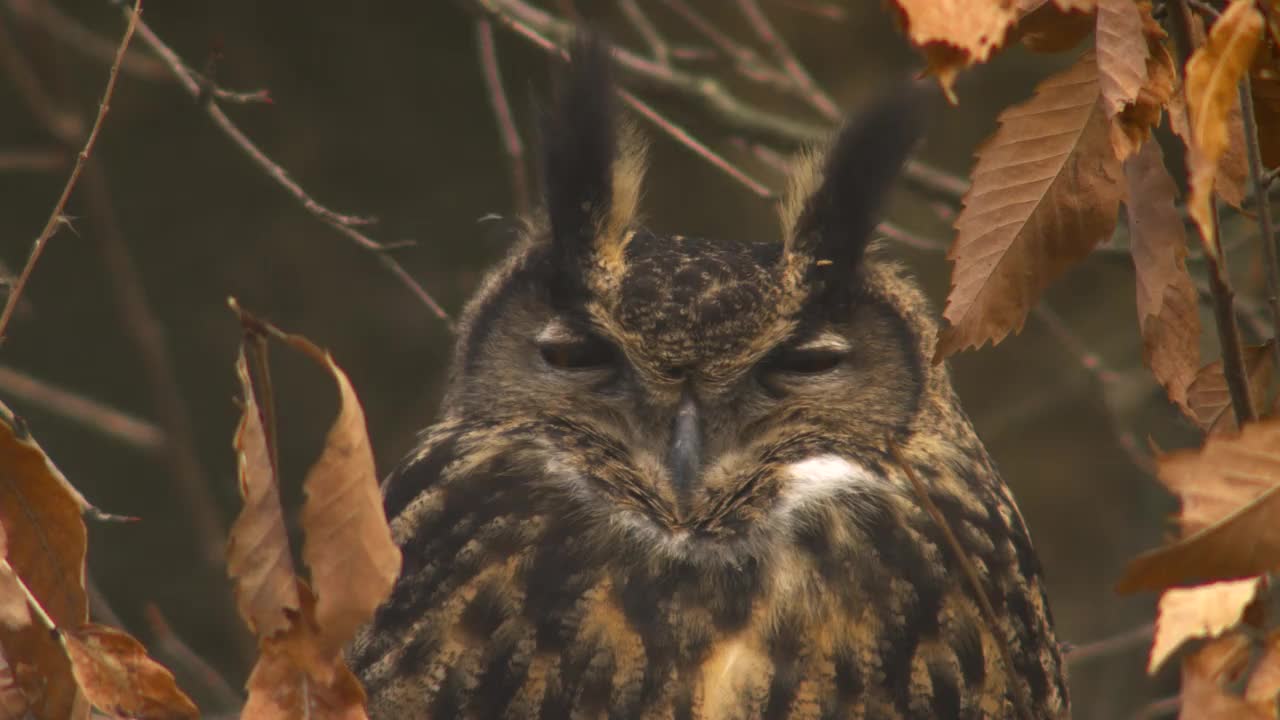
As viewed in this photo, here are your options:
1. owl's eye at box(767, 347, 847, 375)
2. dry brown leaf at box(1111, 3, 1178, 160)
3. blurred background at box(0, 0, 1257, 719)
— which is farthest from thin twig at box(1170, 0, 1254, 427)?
blurred background at box(0, 0, 1257, 719)

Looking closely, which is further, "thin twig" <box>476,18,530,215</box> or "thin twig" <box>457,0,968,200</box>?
"thin twig" <box>457,0,968,200</box>

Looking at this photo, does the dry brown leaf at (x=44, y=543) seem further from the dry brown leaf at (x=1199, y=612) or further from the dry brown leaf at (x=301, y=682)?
the dry brown leaf at (x=1199, y=612)

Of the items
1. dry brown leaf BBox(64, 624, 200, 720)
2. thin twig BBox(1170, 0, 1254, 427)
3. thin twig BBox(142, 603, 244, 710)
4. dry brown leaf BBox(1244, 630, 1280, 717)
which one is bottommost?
thin twig BBox(142, 603, 244, 710)

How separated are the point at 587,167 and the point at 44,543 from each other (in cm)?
103

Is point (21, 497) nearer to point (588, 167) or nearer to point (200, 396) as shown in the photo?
point (588, 167)

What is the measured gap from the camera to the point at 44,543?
1.43 meters

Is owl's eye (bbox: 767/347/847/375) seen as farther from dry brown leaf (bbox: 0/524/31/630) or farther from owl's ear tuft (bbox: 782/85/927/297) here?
dry brown leaf (bbox: 0/524/31/630)

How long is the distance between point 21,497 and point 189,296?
3.60 meters

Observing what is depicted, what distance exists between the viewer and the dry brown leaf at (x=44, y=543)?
1.39m

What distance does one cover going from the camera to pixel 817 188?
7.32 feet

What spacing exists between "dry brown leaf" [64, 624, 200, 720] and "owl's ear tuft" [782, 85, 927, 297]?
1.11 metres

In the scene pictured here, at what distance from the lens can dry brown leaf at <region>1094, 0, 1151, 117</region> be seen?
1.36m

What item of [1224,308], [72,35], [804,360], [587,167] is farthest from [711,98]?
[1224,308]

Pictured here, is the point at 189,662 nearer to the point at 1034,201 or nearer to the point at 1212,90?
the point at 1034,201
